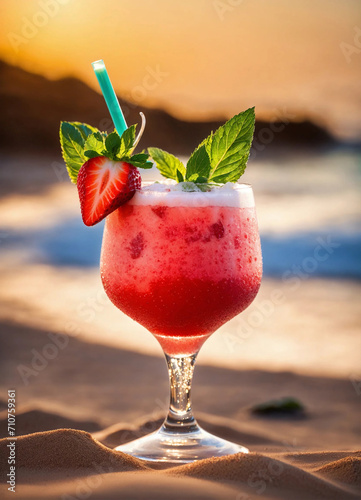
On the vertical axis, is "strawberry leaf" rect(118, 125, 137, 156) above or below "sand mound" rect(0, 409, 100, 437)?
above

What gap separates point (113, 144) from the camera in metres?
1.50

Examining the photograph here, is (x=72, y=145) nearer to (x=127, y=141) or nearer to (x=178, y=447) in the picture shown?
(x=127, y=141)

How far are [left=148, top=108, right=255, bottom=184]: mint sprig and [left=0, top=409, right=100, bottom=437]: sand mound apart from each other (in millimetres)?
634

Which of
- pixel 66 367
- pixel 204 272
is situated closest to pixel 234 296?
pixel 204 272

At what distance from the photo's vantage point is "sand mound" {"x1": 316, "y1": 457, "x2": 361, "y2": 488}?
50.5 inches

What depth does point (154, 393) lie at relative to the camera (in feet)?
6.65

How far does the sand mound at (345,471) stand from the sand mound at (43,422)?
0.63 meters

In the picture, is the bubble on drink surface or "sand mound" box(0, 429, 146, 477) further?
the bubble on drink surface

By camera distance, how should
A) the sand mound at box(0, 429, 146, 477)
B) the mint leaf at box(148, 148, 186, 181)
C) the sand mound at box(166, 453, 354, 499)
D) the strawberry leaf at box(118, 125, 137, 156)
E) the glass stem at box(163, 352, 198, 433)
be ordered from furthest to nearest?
the glass stem at box(163, 352, 198, 433)
the mint leaf at box(148, 148, 186, 181)
the strawberry leaf at box(118, 125, 137, 156)
the sand mound at box(0, 429, 146, 477)
the sand mound at box(166, 453, 354, 499)

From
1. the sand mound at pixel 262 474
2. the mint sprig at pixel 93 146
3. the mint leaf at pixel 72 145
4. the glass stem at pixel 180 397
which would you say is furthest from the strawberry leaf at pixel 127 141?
the sand mound at pixel 262 474

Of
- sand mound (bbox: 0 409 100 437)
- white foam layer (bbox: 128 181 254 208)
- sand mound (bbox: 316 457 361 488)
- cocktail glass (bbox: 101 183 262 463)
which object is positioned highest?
white foam layer (bbox: 128 181 254 208)

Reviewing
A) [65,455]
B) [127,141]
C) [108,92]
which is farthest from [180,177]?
[65,455]

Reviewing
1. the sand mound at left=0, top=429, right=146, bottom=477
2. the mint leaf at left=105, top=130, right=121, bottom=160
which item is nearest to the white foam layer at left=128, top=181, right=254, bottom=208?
the mint leaf at left=105, top=130, right=121, bottom=160

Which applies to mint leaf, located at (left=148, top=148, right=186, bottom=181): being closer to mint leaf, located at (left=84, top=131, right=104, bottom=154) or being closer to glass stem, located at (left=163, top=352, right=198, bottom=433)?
mint leaf, located at (left=84, top=131, right=104, bottom=154)
